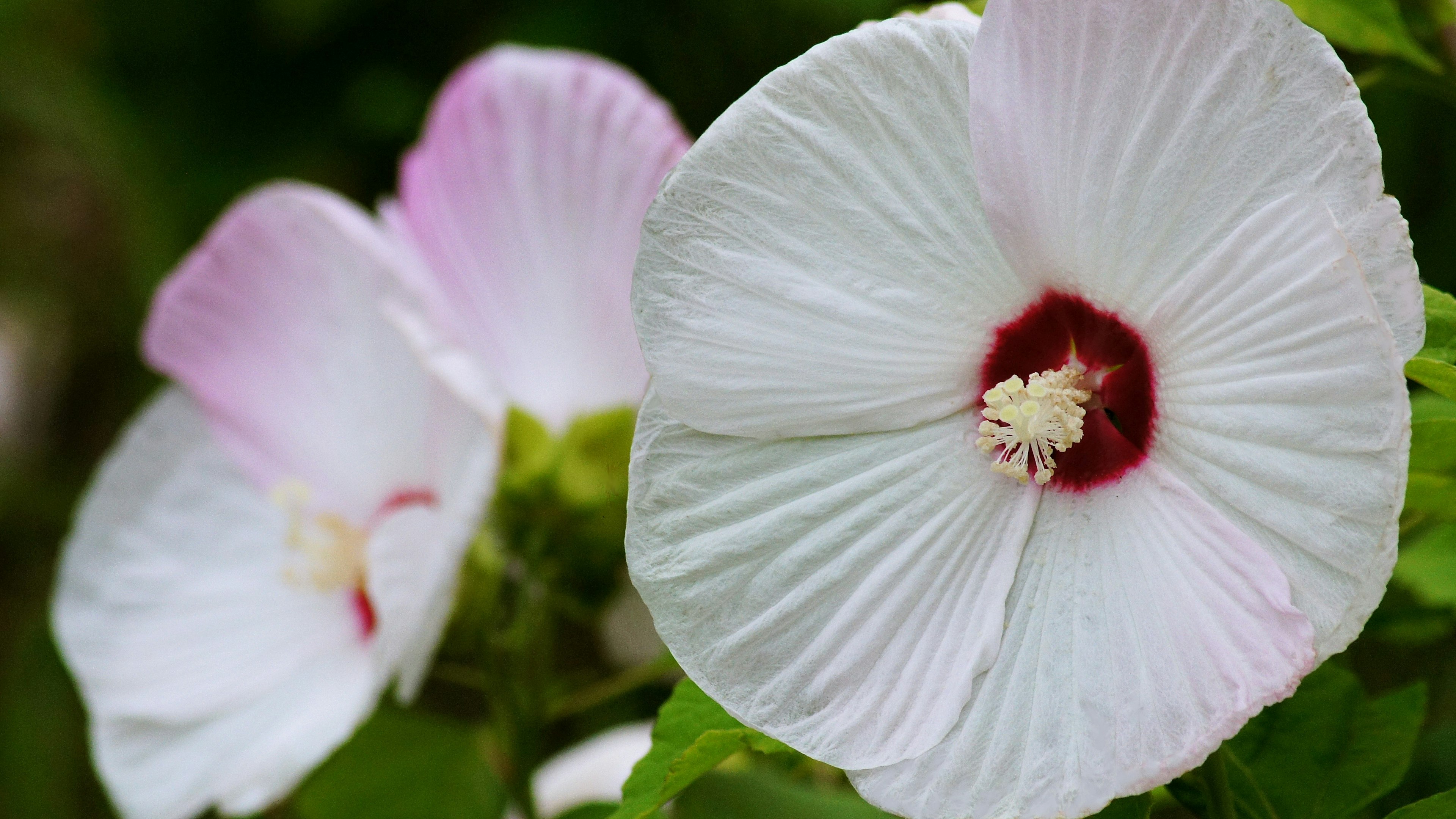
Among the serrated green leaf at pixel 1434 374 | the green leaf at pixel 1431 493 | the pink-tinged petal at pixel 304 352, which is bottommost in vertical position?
the pink-tinged petal at pixel 304 352

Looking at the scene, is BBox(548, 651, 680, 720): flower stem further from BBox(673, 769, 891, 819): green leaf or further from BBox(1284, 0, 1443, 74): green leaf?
BBox(1284, 0, 1443, 74): green leaf

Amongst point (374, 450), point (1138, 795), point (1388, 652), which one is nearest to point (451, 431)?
point (374, 450)

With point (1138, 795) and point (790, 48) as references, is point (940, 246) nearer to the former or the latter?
point (1138, 795)

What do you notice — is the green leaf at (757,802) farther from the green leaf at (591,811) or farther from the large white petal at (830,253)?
the large white petal at (830,253)

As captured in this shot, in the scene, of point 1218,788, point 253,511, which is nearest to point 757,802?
point 1218,788

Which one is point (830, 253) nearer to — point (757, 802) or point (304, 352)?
point (757, 802)

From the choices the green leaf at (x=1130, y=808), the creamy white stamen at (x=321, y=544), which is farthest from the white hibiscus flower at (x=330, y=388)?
the green leaf at (x=1130, y=808)
